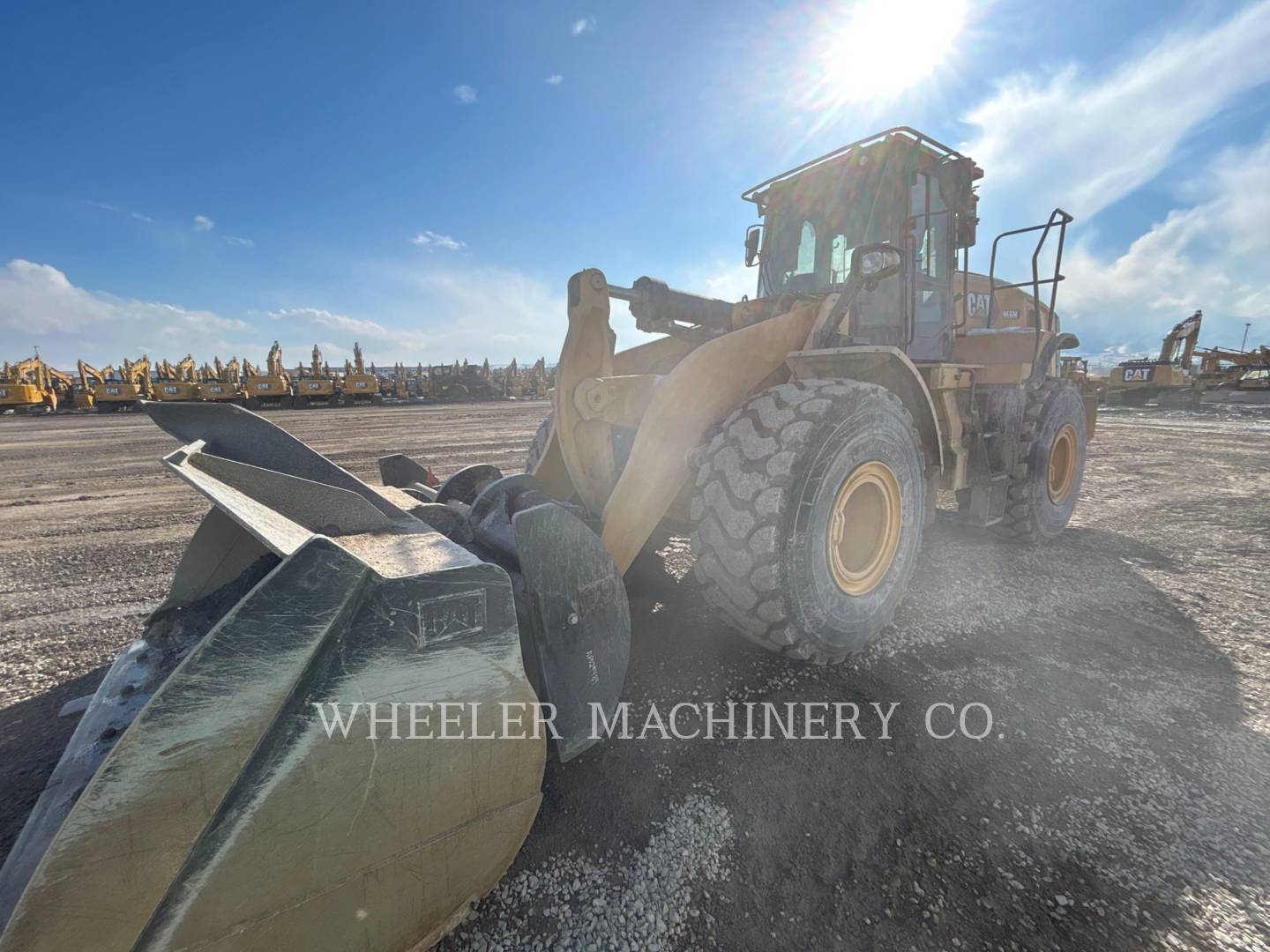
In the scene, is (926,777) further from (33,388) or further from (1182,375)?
(33,388)

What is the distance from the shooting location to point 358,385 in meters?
30.1

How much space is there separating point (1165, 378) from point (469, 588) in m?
31.8

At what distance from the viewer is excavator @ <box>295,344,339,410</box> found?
28688mm

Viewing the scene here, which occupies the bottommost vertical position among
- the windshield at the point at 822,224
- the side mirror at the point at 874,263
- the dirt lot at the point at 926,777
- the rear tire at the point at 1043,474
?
the dirt lot at the point at 926,777

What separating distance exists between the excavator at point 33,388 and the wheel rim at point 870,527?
113ft

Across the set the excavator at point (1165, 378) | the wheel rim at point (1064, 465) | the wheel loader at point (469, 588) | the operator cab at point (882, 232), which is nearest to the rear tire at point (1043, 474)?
the wheel rim at point (1064, 465)

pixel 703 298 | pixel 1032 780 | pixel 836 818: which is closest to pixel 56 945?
pixel 836 818

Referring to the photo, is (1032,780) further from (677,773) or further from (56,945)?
(56,945)

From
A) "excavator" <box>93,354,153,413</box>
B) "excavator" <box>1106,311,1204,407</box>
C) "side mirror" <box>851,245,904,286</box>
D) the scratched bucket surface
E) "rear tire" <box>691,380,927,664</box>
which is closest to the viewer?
the scratched bucket surface

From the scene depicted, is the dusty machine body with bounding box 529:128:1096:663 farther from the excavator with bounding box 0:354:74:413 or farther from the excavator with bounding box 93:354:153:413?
the excavator with bounding box 0:354:74:413

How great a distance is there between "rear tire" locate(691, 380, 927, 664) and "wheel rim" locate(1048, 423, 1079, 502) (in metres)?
3.27

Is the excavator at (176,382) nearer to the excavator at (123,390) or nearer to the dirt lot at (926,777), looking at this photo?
the excavator at (123,390)

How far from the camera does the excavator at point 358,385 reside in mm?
29828

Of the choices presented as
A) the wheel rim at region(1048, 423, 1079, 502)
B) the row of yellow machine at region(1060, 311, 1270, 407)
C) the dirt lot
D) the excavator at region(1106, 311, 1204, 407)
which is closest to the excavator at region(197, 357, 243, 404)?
the dirt lot
